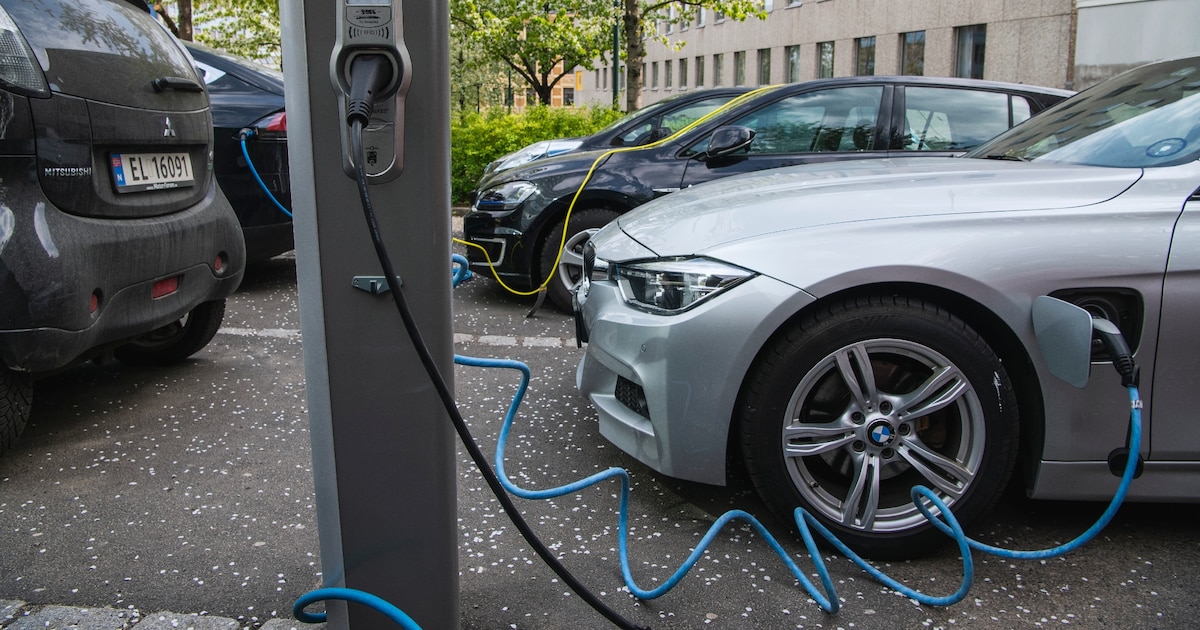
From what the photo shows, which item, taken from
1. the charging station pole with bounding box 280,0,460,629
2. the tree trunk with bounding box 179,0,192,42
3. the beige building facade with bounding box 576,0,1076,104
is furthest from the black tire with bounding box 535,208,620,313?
the tree trunk with bounding box 179,0,192,42

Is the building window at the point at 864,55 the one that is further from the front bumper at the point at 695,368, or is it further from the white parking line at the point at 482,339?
the front bumper at the point at 695,368

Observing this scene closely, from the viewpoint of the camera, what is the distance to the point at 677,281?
9.87 ft

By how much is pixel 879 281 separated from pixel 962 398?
0.43 meters

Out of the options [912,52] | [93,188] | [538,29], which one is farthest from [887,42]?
[93,188]

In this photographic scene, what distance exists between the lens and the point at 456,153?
37.7ft

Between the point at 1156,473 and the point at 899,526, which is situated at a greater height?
the point at 1156,473

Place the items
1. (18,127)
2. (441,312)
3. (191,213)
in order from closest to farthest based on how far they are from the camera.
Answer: (441,312), (18,127), (191,213)

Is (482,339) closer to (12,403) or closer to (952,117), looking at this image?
(12,403)

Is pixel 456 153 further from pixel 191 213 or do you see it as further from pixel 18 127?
pixel 18 127

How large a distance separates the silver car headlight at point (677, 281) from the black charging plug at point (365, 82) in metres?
1.32

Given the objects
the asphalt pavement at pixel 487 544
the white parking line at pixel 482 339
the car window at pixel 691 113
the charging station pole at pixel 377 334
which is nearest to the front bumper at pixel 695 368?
the asphalt pavement at pixel 487 544

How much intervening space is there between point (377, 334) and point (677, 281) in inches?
46.0

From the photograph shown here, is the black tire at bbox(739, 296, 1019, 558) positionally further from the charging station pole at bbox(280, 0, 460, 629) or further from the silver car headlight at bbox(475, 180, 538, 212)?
the silver car headlight at bbox(475, 180, 538, 212)

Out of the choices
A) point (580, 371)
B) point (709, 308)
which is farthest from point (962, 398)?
point (580, 371)
